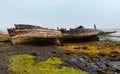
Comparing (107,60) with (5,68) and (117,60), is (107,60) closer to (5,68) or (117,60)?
(117,60)

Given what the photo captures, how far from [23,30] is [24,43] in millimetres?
2052

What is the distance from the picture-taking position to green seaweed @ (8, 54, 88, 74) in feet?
65.6

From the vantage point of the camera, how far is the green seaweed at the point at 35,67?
20.0m

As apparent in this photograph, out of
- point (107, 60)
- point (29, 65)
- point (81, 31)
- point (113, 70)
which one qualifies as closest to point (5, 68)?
point (29, 65)

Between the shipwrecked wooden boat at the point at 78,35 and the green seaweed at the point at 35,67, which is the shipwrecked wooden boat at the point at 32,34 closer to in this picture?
the shipwrecked wooden boat at the point at 78,35

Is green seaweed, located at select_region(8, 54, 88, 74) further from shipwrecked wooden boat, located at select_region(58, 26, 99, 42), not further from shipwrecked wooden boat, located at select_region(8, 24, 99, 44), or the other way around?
shipwrecked wooden boat, located at select_region(58, 26, 99, 42)

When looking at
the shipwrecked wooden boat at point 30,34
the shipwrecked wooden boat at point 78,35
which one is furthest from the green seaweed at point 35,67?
the shipwrecked wooden boat at point 78,35

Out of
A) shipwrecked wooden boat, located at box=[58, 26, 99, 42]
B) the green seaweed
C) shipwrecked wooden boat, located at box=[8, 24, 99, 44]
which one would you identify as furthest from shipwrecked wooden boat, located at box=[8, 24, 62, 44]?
the green seaweed

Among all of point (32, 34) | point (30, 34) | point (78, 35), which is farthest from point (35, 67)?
point (78, 35)

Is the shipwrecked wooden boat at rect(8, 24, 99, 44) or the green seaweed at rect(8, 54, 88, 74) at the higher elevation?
the shipwrecked wooden boat at rect(8, 24, 99, 44)

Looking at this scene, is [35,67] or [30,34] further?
[30,34]

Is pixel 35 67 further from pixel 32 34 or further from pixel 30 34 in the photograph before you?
pixel 30 34

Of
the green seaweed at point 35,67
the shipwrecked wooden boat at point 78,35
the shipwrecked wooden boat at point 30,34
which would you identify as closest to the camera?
the green seaweed at point 35,67

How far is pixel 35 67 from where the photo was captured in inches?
849
